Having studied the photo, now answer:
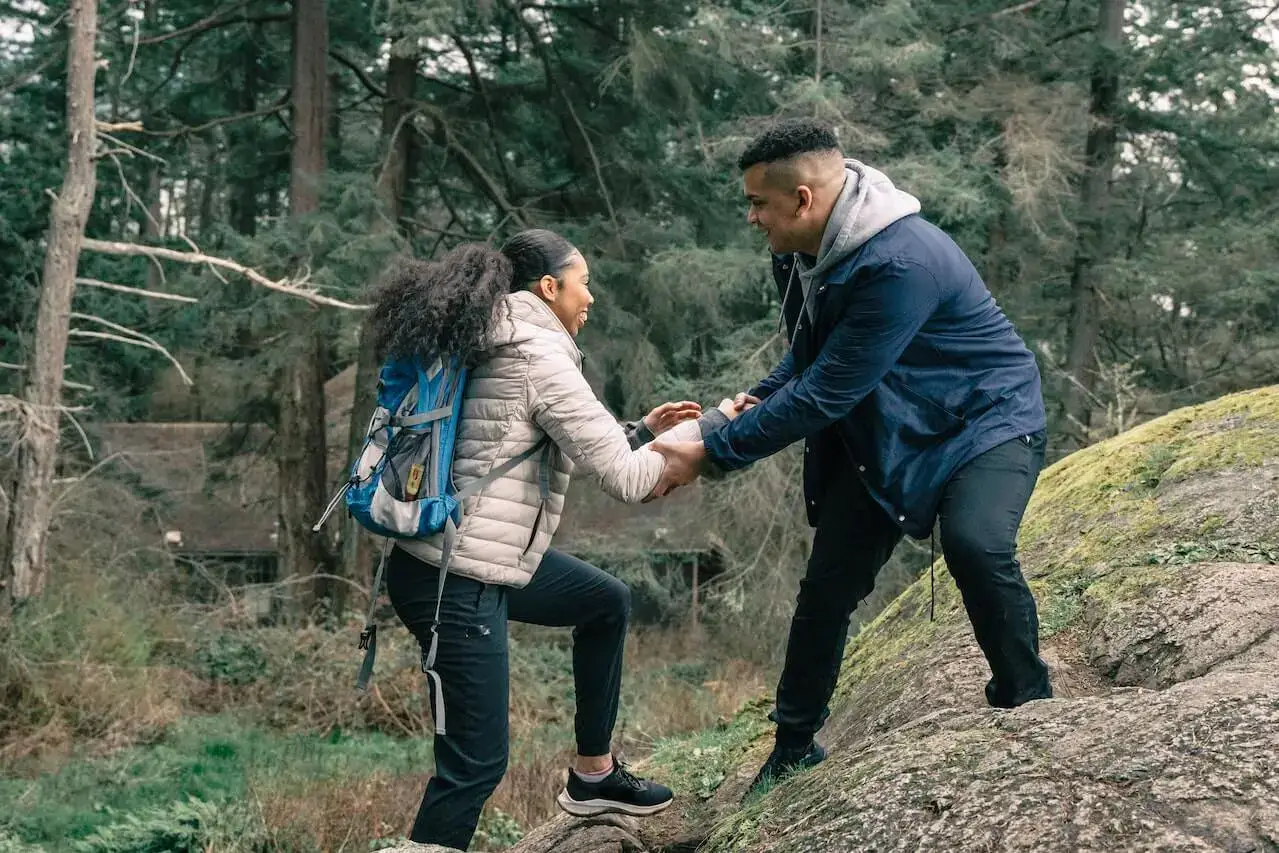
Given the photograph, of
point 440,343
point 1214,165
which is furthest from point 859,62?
point 440,343

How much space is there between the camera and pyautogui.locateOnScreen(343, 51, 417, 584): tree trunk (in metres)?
17.2

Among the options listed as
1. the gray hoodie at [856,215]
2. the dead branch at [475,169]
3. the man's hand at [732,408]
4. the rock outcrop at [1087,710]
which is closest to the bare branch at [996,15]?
the dead branch at [475,169]

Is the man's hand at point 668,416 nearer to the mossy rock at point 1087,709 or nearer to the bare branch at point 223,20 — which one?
the mossy rock at point 1087,709

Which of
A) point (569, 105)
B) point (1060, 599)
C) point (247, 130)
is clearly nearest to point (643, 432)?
point (1060, 599)

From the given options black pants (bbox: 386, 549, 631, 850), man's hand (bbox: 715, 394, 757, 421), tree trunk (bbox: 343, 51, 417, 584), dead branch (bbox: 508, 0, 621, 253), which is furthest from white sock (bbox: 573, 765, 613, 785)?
dead branch (bbox: 508, 0, 621, 253)

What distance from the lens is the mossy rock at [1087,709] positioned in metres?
2.88

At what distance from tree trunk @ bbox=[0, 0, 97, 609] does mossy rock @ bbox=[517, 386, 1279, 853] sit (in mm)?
9020

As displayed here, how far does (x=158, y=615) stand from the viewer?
14.8 meters

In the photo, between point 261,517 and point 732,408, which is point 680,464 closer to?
point 732,408

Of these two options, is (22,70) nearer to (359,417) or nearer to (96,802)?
(359,417)

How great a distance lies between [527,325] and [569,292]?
0.75 feet

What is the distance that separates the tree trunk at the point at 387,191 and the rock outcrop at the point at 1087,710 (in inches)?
463

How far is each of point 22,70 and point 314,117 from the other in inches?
206

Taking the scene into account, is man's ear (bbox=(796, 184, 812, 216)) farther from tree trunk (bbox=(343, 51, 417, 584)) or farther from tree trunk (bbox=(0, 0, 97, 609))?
tree trunk (bbox=(343, 51, 417, 584))
